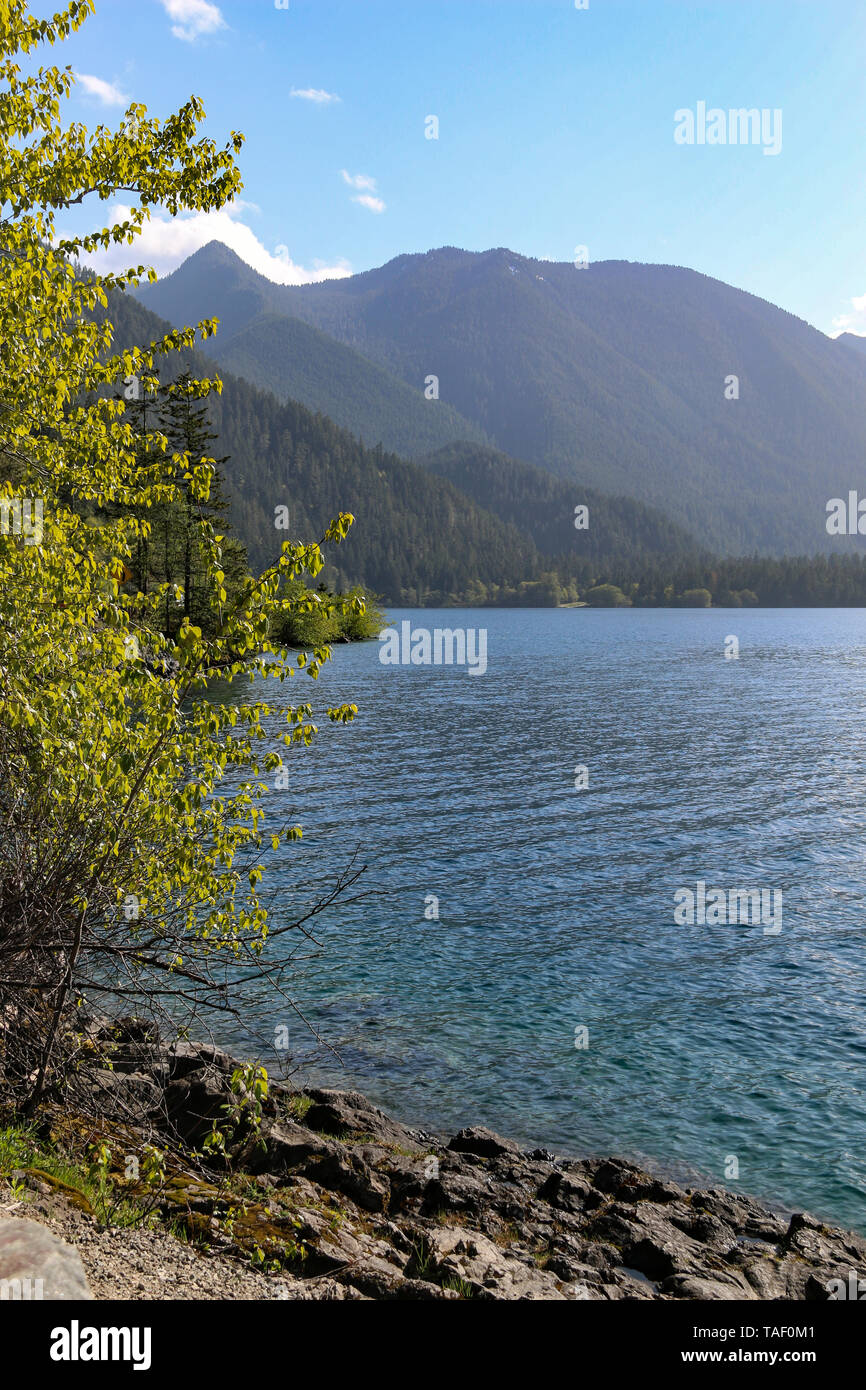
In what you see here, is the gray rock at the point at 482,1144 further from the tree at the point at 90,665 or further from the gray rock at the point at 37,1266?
the gray rock at the point at 37,1266

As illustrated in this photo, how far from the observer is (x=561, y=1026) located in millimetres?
16109

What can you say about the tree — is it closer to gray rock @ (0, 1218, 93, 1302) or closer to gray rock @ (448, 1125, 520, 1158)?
gray rock @ (0, 1218, 93, 1302)

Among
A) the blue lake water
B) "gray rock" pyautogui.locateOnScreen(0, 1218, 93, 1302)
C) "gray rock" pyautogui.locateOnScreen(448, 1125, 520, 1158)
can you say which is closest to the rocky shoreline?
"gray rock" pyautogui.locateOnScreen(448, 1125, 520, 1158)

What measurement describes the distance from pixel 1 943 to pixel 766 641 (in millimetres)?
139916

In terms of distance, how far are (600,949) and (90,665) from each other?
13.6 metres

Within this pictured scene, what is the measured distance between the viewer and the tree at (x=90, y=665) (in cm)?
908

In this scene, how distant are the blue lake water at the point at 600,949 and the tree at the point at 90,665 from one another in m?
4.39

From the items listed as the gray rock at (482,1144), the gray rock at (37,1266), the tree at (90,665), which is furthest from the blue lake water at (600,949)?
the gray rock at (37,1266)

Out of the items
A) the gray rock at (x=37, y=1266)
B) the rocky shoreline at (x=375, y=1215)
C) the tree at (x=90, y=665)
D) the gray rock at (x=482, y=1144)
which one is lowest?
the gray rock at (x=482, y=1144)

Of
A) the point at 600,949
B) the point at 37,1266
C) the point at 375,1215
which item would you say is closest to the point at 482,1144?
the point at 375,1215

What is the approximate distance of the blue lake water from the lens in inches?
532
